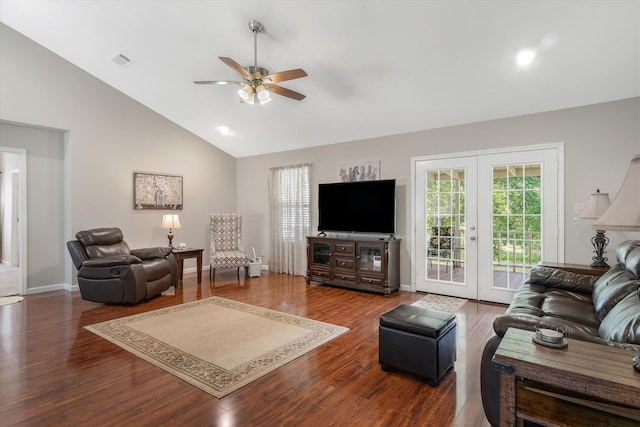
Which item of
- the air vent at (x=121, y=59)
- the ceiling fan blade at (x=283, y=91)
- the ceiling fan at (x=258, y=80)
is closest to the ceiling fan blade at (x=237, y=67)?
the ceiling fan at (x=258, y=80)

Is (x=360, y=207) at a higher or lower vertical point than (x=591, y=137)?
lower

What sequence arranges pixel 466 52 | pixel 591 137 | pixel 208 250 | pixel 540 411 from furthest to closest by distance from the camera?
1. pixel 208 250
2. pixel 591 137
3. pixel 466 52
4. pixel 540 411

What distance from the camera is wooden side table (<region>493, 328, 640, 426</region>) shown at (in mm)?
1232

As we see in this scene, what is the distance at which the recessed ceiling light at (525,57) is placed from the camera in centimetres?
333

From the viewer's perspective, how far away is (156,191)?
6199mm

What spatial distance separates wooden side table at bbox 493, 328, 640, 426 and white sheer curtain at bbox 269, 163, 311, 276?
503cm

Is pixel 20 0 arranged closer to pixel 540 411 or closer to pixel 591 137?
pixel 540 411

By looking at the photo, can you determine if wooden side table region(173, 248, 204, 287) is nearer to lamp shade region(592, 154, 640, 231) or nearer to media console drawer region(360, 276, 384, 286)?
media console drawer region(360, 276, 384, 286)

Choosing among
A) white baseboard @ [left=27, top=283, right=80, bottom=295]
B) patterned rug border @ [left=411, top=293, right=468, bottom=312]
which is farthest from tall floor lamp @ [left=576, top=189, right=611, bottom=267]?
white baseboard @ [left=27, top=283, right=80, bottom=295]

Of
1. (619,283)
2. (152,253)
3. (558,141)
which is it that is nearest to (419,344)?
(619,283)

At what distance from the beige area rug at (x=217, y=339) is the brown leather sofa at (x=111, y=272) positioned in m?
0.53

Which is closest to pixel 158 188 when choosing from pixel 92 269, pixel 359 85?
pixel 92 269

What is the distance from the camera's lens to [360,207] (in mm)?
5453

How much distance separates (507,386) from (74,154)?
626 cm
